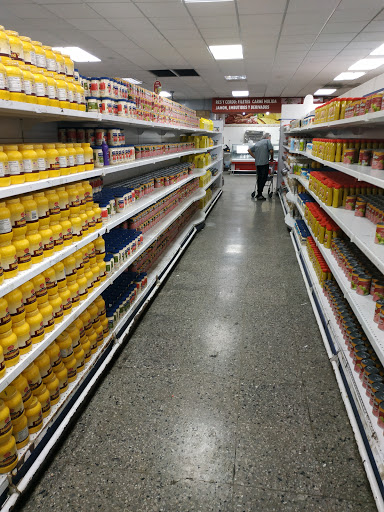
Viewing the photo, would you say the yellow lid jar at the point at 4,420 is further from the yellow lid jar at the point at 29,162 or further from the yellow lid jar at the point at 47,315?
the yellow lid jar at the point at 29,162

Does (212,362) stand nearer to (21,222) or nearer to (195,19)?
(21,222)

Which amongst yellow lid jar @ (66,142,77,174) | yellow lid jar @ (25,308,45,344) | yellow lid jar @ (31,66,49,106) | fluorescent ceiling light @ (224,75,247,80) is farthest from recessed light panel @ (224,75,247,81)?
yellow lid jar @ (25,308,45,344)

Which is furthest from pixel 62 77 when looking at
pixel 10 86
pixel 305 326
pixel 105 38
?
pixel 105 38

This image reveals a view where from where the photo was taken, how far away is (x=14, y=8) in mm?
5246

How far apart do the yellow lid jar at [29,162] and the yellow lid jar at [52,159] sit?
0.13 meters

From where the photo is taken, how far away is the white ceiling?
5082mm

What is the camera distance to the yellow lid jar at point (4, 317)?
1.63 m

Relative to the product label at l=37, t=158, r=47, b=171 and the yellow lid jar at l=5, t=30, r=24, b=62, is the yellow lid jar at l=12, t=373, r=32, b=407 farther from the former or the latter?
the yellow lid jar at l=5, t=30, r=24, b=62

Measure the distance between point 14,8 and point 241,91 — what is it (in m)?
9.69

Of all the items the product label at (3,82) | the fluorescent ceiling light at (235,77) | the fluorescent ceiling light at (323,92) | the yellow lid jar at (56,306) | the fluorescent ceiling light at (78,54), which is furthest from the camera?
the fluorescent ceiling light at (323,92)

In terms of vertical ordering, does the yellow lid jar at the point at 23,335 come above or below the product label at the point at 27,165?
below

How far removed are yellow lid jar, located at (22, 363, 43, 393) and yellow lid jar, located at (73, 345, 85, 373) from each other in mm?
411

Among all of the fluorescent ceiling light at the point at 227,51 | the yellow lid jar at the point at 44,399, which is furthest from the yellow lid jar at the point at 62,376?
the fluorescent ceiling light at the point at 227,51

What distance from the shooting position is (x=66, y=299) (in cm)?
218
